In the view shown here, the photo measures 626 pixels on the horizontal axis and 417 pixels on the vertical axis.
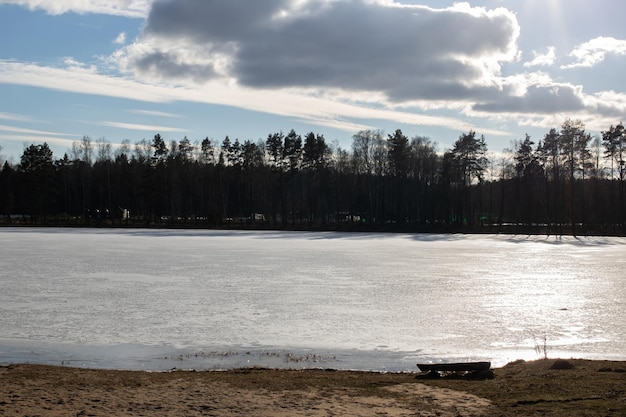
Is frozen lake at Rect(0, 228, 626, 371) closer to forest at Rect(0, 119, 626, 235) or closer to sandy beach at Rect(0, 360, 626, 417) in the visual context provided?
sandy beach at Rect(0, 360, 626, 417)

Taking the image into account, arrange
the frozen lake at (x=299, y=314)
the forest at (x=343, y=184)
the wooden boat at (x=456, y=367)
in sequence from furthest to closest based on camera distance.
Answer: the forest at (x=343, y=184)
the frozen lake at (x=299, y=314)
the wooden boat at (x=456, y=367)

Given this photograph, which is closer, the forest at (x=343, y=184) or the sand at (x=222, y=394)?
the sand at (x=222, y=394)

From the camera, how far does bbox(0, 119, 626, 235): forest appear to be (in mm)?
66938

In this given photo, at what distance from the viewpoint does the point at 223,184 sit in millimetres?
84688

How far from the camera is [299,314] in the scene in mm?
13141

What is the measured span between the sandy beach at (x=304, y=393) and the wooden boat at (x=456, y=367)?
0.54 ft

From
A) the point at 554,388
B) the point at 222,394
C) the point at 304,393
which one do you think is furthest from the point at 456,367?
the point at 222,394

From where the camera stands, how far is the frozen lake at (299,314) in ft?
32.6

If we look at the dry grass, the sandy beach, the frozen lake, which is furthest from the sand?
the frozen lake

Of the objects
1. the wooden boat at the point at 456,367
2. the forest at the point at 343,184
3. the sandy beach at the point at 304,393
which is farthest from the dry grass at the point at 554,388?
the forest at the point at 343,184

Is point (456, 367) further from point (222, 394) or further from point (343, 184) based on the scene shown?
point (343, 184)

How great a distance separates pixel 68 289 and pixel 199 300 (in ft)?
13.0

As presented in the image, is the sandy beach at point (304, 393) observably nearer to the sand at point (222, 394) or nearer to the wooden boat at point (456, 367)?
the sand at point (222, 394)

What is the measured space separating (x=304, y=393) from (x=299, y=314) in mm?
5761
